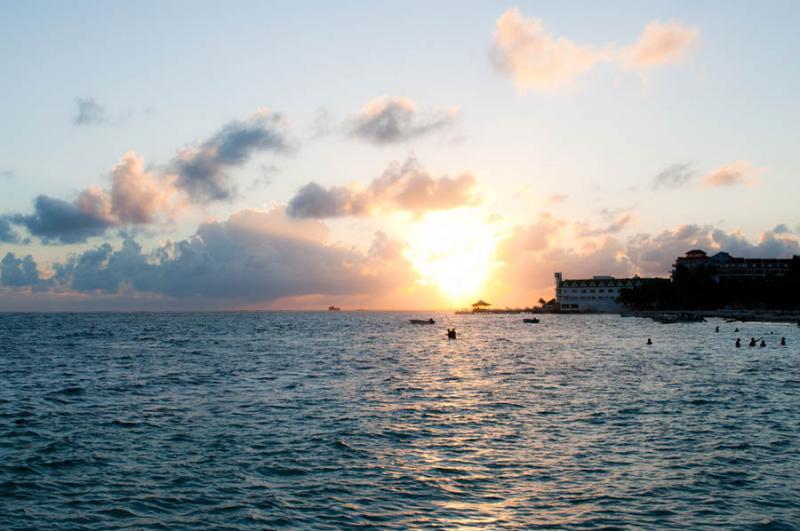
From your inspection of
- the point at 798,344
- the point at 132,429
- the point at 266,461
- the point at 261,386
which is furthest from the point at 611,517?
the point at 798,344

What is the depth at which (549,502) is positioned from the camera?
19375 millimetres

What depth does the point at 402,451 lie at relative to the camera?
26266 millimetres

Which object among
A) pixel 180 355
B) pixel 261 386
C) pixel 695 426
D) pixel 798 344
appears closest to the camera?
pixel 695 426

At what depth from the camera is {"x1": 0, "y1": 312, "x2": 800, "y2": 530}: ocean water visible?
1862cm

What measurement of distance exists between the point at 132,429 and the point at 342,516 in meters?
16.9

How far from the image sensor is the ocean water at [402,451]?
1862cm

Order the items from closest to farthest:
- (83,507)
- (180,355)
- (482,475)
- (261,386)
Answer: (83,507) → (482,475) → (261,386) → (180,355)

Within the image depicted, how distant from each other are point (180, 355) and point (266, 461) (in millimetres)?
59693

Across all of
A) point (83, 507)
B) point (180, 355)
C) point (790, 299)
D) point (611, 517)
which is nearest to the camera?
point (611, 517)

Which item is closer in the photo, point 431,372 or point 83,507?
point 83,507

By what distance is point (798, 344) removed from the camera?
88125 millimetres

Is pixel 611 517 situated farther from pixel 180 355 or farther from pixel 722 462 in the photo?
pixel 180 355

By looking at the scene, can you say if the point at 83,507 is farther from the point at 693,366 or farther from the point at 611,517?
the point at 693,366

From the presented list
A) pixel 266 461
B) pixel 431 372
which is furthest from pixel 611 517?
pixel 431 372
